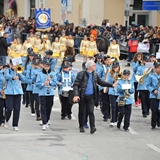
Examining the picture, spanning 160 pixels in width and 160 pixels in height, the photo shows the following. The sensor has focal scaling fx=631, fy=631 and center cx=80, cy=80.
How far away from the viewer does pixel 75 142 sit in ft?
45.2

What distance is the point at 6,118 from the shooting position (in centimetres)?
1548

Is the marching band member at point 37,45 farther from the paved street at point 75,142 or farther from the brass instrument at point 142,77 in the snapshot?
the paved street at point 75,142

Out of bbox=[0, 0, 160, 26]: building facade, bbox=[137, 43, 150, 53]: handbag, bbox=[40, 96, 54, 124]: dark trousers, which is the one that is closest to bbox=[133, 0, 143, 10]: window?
bbox=[0, 0, 160, 26]: building facade

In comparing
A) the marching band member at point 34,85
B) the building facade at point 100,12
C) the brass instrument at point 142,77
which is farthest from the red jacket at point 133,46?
the marching band member at point 34,85

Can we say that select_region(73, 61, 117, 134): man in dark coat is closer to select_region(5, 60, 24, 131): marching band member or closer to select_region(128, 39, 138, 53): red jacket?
select_region(5, 60, 24, 131): marching band member

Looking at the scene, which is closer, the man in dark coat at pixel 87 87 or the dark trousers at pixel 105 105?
the man in dark coat at pixel 87 87

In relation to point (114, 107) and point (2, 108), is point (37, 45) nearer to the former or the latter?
point (114, 107)

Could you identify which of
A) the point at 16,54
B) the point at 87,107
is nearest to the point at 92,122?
the point at 87,107

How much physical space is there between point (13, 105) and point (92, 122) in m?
1.92

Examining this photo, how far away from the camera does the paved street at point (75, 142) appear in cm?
1240

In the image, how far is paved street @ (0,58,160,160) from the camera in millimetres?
12398

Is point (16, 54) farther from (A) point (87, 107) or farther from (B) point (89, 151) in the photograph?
(B) point (89, 151)

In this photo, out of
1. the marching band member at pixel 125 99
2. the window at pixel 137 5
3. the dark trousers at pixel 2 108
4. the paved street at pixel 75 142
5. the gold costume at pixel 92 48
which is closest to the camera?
the paved street at pixel 75 142

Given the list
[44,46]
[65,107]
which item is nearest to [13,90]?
[65,107]
